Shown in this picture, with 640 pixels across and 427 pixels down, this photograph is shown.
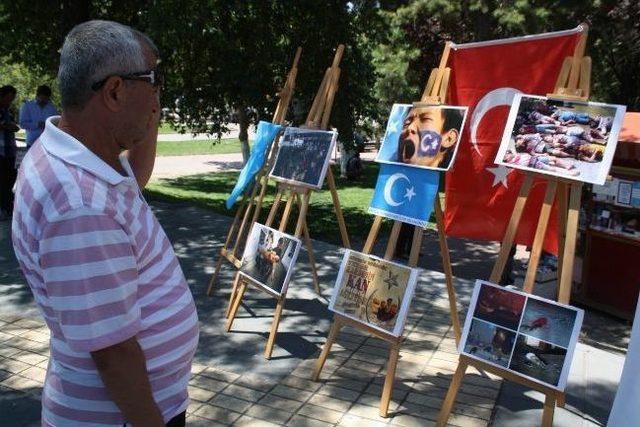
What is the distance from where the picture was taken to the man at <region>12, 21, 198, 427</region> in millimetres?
1236

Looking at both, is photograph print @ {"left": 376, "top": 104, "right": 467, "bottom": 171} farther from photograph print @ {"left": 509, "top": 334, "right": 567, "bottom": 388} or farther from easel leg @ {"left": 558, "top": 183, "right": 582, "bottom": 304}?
photograph print @ {"left": 509, "top": 334, "right": 567, "bottom": 388}

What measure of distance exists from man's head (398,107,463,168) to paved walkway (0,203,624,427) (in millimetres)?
1510

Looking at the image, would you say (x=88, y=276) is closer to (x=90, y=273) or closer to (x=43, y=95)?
(x=90, y=273)

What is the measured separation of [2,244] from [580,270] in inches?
263

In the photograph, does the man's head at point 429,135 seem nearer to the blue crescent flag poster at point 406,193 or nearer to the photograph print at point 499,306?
the blue crescent flag poster at point 406,193

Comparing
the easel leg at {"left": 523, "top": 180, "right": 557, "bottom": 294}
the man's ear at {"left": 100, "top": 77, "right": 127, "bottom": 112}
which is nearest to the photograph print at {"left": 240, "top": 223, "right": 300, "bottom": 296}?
the easel leg at {"left": 523, "top": 180, "right": 557, "bottom": 294}

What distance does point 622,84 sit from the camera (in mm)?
13445

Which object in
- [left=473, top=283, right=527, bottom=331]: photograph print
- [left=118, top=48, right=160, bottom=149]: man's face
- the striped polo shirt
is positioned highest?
[left=118, top=48, right=160, bottom=149]: man's face

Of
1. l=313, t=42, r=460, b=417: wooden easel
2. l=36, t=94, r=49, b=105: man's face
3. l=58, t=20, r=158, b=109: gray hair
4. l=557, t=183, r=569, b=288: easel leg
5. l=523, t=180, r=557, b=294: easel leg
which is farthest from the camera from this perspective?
l=36, t=94, r=49, b=105: man's face

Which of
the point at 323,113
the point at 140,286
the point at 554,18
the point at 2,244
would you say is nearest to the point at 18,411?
the point at 140,286

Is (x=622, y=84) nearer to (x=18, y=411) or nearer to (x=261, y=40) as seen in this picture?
(x=261, y=40)

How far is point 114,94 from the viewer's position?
1349 mm

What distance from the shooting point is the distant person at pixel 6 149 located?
7652 mm

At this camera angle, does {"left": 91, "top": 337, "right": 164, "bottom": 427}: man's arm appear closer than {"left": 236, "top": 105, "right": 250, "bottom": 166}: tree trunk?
Yes
